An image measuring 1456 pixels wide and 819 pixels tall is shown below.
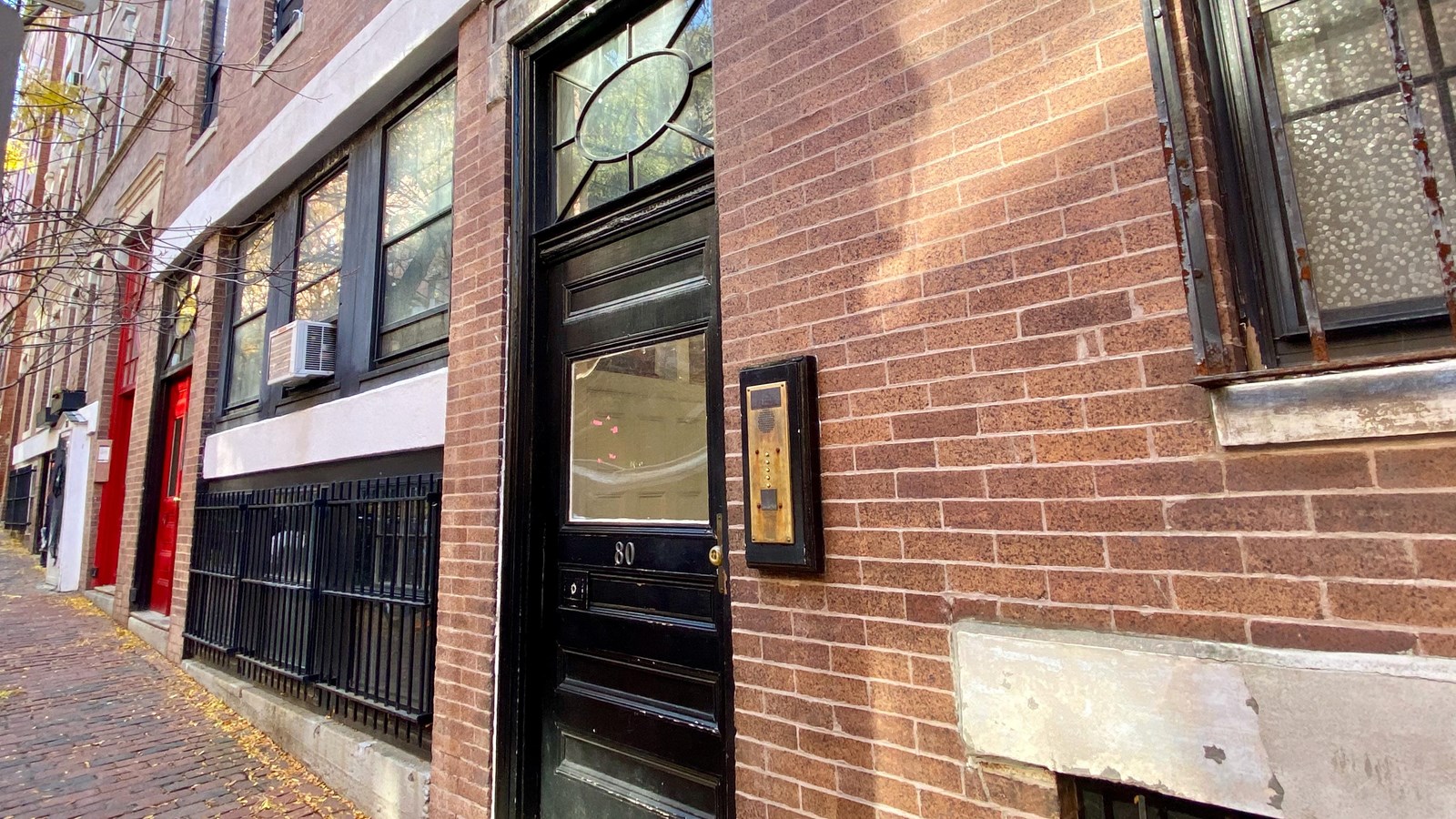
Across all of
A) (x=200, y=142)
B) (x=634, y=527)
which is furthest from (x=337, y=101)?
(x=634, y=527)

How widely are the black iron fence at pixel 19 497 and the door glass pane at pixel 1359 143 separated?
22353mm

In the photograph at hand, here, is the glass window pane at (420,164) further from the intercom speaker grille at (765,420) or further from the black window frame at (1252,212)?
the black window frame at (1252,212)

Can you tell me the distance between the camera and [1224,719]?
4.53 ft

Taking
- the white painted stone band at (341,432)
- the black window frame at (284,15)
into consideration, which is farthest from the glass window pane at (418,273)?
the black window frame at (284,15)

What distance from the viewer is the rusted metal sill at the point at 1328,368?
1228 millimetres

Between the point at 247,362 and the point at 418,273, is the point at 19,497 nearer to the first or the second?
the point at 247,362

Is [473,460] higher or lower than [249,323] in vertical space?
lower

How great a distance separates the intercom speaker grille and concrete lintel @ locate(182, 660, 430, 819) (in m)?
2.70

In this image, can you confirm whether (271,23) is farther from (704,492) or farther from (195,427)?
(704,492)

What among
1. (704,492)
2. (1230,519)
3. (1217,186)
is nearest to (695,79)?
(704,492)

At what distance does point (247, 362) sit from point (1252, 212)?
25.6 ft

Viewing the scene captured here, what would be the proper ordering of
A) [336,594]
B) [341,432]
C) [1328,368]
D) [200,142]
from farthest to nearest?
[200,142], [341,432], [336,594], [1328,368]

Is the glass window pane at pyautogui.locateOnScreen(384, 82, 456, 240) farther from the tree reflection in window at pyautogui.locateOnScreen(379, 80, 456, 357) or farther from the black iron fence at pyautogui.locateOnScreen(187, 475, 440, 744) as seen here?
the black iron fence at pyautogui.locateOnScreen(187, 475, 440, 744)

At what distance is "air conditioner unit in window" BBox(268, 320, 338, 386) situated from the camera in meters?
5.24
